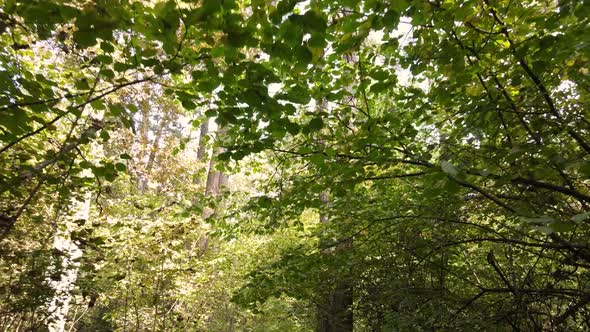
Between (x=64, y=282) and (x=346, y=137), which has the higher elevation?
(x=346, y=137)

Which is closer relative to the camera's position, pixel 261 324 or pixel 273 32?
pixel 273 32

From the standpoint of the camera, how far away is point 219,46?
6.59ft

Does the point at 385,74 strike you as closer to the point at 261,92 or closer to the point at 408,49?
the point at 408,49

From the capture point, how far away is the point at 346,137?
298 cm

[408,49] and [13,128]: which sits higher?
[408,49]

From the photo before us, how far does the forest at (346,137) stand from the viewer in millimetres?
1933

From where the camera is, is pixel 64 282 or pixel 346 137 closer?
pixel 346 137

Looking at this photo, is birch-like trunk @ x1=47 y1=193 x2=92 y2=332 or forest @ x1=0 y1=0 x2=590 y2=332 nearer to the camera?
forest @ x1=0 y1=0 x2=590 y2=332

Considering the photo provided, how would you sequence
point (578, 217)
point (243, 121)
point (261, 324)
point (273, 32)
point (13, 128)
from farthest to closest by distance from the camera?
point (261, 324)
point (243, 121)
point (13, 128)
point (273, 32)
point (578, 217)

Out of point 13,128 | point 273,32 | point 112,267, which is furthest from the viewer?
point 112,267

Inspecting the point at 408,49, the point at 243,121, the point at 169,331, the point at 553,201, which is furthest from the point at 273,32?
the point at 169,331

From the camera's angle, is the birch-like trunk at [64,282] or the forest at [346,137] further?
the birch-like trunk at [64,282]

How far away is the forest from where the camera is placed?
193cm

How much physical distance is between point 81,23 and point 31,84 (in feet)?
3.17
